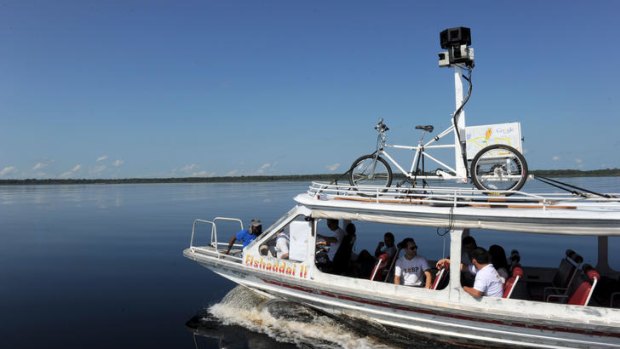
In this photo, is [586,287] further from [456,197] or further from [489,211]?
[456,197]

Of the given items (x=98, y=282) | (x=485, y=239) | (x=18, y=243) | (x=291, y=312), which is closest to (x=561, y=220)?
(x=291, y=312)

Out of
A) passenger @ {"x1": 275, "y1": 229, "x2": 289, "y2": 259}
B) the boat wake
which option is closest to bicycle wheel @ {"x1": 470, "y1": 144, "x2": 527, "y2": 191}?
the boat wake

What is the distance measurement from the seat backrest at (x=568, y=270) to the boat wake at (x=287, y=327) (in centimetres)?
246

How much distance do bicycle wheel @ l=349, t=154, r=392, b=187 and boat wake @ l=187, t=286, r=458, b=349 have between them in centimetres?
263

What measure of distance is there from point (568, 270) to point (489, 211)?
2.30m

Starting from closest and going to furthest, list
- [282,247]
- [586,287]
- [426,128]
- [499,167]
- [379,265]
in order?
[586,287] → [499,167] → [379,265] → [426,128] → [282,247]

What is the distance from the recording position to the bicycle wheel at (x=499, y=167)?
7035mm

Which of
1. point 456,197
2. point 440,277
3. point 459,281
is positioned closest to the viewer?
point 459,281

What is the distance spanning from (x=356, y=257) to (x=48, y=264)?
1247 cm

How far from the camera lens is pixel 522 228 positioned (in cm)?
611

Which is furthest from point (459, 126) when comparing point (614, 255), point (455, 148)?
point (614, 255)

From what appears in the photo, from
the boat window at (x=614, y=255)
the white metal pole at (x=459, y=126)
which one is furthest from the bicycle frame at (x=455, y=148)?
the boat window at (x=614, y=255)

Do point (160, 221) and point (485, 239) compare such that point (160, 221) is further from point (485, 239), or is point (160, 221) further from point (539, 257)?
point (539, 257)

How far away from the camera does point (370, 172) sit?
8492 millimetres
